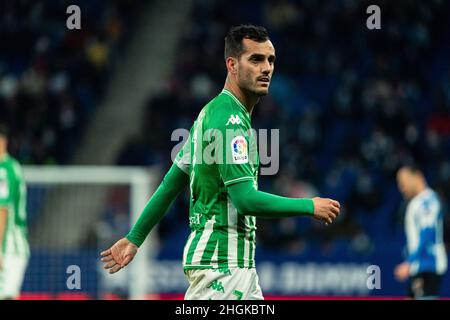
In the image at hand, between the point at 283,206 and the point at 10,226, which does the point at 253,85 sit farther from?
the point at 10,226

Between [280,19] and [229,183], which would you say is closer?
[229,183]

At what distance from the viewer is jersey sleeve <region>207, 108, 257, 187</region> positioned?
4191 mm

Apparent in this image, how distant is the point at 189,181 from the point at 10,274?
441 cm

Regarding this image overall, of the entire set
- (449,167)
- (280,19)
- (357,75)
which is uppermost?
(280,19)

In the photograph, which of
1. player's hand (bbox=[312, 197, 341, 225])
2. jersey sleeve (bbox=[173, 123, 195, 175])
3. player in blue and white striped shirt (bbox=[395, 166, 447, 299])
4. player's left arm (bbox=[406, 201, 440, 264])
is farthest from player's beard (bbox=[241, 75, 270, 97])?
player's left arm (bbox=[406, 201, 440, 264])

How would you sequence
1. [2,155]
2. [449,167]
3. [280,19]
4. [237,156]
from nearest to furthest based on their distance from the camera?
[237,156]
[2,155]
[449,167]
[280,19]

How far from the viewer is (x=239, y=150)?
4.21m

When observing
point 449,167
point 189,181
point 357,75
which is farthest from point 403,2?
point 189,181

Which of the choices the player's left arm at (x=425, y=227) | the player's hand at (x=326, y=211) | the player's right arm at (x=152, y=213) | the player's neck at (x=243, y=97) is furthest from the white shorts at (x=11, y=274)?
the player's hand at (x=326, y=211)

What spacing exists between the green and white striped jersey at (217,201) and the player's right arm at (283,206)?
0.15 meters

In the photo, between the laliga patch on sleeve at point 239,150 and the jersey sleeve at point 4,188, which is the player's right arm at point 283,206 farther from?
the jersey sleeve at point 4,188

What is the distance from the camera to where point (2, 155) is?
841 centimetres

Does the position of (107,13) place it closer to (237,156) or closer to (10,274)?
(10,274)

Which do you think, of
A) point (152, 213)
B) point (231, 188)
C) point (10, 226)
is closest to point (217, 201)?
point (231, 188)
